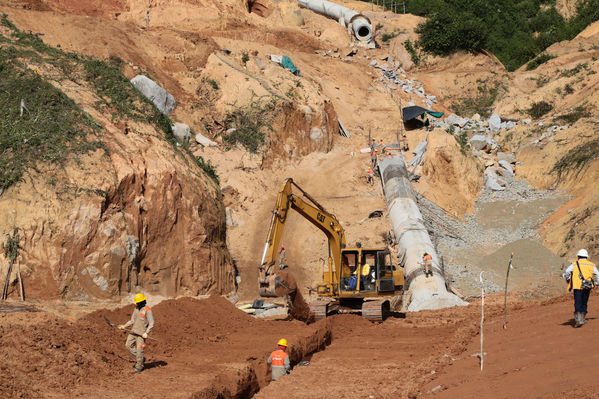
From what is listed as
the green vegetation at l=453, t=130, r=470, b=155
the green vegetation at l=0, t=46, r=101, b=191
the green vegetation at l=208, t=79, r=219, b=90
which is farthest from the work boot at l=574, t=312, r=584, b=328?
the green vegetation at l=208, t=79, r=219, b=90

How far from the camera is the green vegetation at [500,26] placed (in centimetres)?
5691

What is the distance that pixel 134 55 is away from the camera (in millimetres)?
39312

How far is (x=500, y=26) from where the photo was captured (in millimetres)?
68125

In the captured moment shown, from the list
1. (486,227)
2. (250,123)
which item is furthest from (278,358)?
(250,123)

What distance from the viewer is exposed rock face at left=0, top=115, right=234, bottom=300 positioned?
21.8m

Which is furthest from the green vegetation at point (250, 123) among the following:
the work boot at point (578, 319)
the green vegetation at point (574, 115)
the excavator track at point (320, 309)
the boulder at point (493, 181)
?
the work boot at point (578, 319)

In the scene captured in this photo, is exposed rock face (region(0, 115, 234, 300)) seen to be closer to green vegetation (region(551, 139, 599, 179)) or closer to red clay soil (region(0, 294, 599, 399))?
red clay soil (region(0, 294, 599, 399))

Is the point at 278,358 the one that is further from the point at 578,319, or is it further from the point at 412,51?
the point at 412,51

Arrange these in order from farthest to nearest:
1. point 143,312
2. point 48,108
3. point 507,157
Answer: point 507,157, point 48,108, point 143,312

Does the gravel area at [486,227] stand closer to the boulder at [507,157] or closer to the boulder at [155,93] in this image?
the boulder at [507,157]

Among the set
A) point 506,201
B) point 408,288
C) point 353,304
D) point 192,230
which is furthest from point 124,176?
→ point 506,201

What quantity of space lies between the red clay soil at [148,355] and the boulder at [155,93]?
18843mm

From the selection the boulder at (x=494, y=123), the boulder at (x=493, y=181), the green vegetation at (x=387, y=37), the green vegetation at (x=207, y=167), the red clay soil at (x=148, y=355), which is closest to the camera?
the red clay soil at (x=148, y=355)

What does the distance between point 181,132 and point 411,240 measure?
42.9ft
